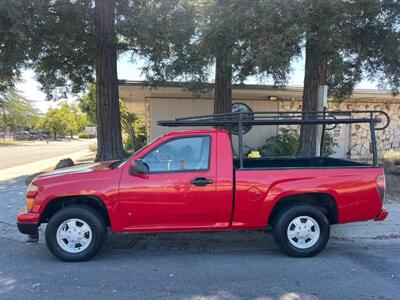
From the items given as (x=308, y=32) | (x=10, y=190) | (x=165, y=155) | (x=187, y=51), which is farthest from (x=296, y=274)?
(x=10, y=190)

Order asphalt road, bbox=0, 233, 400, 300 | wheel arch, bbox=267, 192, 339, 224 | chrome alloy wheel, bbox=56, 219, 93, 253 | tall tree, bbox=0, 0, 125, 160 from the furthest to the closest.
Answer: tall tree, bbox=0, 0, 125, 160 < wheel arch, bbox=267, 192, 339, 224 < chrome alloy wheel, bbox=56, 219, 93, 253 < asphalt road, bbox=0, 233, 400, 300

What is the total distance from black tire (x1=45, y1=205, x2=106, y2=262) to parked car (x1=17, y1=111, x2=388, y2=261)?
0.01m

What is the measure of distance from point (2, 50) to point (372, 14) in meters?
8.47

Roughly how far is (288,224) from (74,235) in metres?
2.91

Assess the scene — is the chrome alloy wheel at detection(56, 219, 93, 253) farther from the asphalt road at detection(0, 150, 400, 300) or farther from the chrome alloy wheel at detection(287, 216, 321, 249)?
the chrome alloy wheel at detection(287, 216, 321, 249)

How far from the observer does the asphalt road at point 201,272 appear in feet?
14.8

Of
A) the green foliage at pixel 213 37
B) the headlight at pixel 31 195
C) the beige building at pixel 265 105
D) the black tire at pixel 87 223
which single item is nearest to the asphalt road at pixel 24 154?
the beige building at pixel 265 105

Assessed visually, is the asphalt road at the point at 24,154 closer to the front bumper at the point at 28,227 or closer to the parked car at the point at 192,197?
the front bumper at the point at 28,227

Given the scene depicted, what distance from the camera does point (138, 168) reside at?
538 centimetres

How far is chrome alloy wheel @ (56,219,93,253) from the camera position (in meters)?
5.50

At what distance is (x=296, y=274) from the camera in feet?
16.6

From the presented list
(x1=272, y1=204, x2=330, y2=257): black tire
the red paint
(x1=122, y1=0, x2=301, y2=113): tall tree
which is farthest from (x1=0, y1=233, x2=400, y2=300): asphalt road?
(x1=122, y1=0, x2=301, y2=113): tall tree

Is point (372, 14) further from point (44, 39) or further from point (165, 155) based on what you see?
point (44, 39)

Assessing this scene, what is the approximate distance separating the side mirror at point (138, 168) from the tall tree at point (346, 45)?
4.37m
